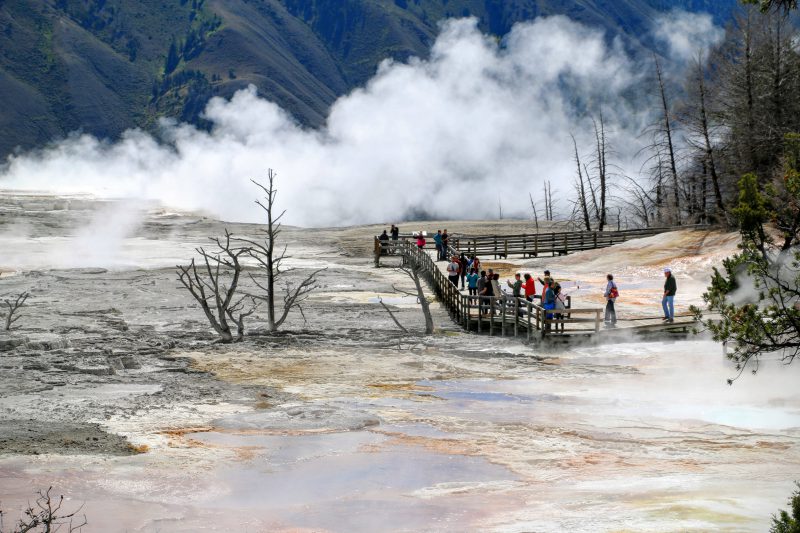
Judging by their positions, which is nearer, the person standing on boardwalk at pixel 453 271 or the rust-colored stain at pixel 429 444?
the rust-colored stain at pixel 429 444

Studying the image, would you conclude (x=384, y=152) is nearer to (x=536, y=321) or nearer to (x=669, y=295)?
(x=536, y=321)

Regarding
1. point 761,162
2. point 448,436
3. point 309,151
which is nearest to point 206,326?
point 448,436

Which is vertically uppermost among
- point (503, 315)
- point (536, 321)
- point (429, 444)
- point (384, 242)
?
point (384, 242)

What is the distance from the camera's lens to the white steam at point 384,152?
10500 cm

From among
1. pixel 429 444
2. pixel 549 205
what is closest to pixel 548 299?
pixel 429 444

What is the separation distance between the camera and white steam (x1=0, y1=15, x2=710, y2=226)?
105000 millimetres

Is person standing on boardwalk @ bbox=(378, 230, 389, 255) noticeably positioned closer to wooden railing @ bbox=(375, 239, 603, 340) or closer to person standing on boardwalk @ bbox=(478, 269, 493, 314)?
wooden railing @ bbox=(375, 239, 603, 340)

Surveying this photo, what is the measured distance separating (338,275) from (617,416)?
27.4 m

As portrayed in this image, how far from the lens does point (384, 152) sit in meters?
112

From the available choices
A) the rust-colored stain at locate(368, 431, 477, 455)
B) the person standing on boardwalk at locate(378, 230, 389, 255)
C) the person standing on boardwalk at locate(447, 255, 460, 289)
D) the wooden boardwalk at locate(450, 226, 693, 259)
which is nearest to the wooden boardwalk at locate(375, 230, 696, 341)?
the person standing on boardwalk at locate(447, 255, 460, 289)

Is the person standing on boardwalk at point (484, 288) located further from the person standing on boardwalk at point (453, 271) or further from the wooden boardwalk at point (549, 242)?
the wooden boardwalk at point (549, 242)

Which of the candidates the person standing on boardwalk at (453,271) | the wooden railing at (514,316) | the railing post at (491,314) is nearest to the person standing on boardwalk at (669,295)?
the wooden railing at (514,316)

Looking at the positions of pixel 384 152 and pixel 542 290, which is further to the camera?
pixel 384 152

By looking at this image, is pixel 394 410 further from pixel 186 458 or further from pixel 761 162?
pixel 761 162
